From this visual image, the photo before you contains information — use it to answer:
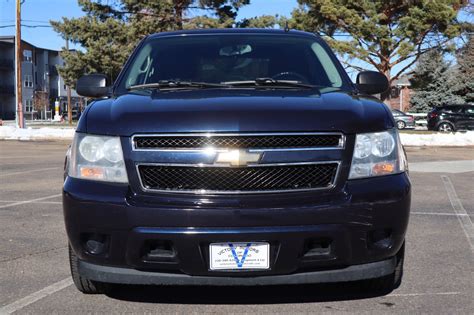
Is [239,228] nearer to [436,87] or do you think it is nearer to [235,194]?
[235,194]

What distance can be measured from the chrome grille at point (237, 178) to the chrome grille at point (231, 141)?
0.11 meters

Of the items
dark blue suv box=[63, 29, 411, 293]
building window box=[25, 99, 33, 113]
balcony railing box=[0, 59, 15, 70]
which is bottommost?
building window box=[25, 99, 33, 113]

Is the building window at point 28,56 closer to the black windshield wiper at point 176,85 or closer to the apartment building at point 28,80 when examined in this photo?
the apartment building at point 28,80

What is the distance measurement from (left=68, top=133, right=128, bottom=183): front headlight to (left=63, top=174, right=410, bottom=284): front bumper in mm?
64

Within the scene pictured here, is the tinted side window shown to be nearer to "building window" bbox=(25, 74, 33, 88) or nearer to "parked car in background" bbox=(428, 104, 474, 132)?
"parked car in background" bbox=(428, 104, 474, 132)

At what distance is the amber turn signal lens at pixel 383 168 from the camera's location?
11.3 ft

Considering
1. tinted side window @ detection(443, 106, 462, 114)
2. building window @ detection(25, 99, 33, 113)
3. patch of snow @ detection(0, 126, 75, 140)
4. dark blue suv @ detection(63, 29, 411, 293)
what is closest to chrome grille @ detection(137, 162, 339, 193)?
dark blue suv @ detection(63, 29, 411, 293)

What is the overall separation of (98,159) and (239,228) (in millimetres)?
908

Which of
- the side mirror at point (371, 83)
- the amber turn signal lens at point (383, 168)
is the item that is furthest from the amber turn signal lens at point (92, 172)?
the side mirror at point (371, 83)

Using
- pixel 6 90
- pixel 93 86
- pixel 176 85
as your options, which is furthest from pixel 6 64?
pixel 176 85

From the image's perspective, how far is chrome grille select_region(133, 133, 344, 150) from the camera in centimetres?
331

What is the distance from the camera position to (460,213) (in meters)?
7.24

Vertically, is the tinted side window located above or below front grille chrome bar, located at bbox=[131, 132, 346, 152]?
below

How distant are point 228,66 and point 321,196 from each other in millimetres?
1879
